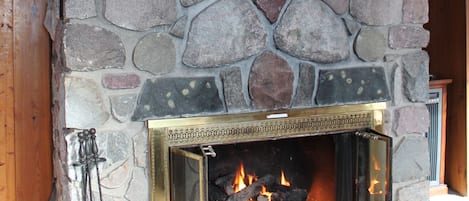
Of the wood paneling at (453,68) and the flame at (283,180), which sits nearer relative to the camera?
the flame at (283,180)

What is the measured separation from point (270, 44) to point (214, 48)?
237 mm

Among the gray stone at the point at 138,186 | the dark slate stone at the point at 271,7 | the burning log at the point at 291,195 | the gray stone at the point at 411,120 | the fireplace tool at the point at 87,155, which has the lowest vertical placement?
the burning log at the point at 291,195

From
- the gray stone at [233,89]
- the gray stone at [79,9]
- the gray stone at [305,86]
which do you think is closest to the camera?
the gray stone at [79,9]

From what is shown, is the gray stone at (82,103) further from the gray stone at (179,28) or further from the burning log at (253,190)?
the burning log at (253,190)

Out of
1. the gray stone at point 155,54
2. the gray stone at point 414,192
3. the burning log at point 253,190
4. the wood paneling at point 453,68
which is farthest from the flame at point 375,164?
the wood paneling at point 453,68

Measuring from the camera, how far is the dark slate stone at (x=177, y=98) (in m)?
2.04

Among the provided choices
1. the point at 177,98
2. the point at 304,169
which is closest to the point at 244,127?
the point at 177,98

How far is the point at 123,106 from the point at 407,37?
1247 mm

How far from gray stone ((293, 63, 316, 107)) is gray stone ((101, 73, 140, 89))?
0.64 meters

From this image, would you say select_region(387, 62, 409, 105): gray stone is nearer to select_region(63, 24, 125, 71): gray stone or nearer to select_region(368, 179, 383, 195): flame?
select_region(368, 179, 383, 195): flame

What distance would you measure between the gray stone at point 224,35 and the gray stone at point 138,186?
1.42 ft

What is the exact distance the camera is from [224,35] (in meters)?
2.13

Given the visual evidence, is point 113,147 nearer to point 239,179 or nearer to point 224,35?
point 224,35

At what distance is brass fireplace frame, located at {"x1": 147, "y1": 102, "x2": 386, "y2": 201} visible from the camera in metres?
2.08
